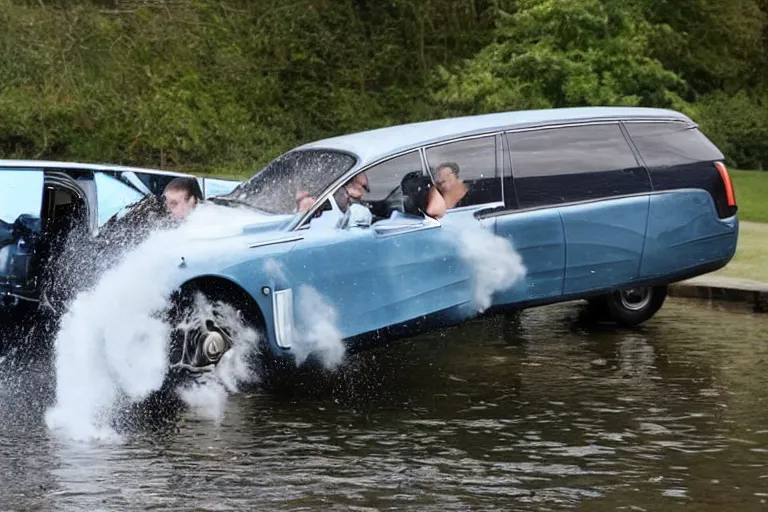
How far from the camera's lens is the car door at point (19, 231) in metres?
9.75

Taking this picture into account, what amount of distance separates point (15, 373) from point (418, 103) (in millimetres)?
32666

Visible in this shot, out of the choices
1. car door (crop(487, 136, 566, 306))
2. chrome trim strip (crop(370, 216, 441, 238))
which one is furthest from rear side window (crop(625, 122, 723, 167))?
chrome trim strip (crop(370, 216, 441, 238))

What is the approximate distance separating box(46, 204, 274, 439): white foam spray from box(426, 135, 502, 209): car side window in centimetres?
213

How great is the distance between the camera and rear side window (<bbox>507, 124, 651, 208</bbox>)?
10516 millimetres

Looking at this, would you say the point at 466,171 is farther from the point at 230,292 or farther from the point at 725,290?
the point at 725,290

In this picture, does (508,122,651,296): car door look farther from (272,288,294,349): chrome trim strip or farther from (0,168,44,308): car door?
(0,168,44,308): car door

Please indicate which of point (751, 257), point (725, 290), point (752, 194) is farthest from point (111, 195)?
point (752, 194)

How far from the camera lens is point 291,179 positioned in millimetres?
10297

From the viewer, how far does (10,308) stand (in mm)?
9734

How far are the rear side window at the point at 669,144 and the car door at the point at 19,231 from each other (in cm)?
457

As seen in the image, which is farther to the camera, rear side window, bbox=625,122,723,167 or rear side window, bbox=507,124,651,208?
rear side window, bbox=625,122,723,167

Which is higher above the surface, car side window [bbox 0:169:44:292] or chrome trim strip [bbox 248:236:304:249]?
car side window [bbox 0:169:44:292]

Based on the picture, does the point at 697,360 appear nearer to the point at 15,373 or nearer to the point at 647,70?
the point at 15,373

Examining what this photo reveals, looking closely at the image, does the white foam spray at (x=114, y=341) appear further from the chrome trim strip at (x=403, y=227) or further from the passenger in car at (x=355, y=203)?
the chrome trim strip at (x=403, y=227)
